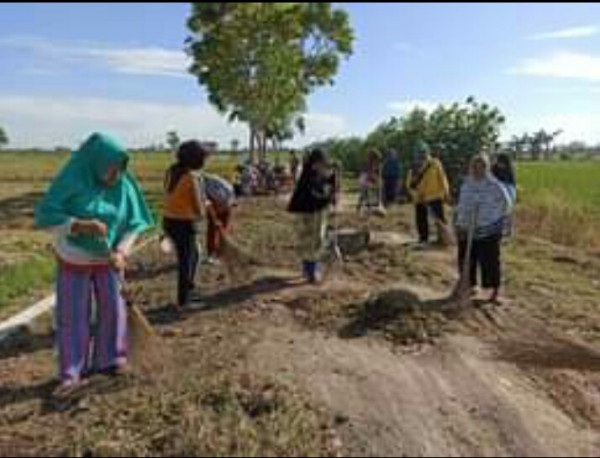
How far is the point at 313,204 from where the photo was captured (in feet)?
36.3

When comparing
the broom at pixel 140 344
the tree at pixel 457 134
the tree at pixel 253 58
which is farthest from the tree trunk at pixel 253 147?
the broom at pixel 140 344

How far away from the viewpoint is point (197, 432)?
5535mm

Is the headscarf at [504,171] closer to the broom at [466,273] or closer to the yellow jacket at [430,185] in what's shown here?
the yellow jacket at [430,185]

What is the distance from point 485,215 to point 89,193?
17.2 ft

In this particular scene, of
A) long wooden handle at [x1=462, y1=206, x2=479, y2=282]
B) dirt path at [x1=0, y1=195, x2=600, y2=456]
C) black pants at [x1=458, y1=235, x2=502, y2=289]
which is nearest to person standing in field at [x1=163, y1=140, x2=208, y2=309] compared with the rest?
dirt path at [x1=0, y1=195, x2=600, y2=456]

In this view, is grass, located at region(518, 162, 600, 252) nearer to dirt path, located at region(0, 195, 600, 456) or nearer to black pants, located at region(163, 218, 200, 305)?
dirt path, located at region(0, 195, 600, 456)

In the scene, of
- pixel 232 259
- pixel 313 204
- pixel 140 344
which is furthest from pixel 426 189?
pixel 140 344

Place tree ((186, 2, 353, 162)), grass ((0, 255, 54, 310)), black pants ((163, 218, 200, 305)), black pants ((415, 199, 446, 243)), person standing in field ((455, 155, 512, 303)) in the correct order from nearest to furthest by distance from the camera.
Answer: black pants ((163, 218, 200, 305))
person standing in field ((455, 155, 512, 303))
grass ((0, 255, 54, 310))
black pants ((415, 199, 446, 243))
tree ((186, 2, 353, 162))

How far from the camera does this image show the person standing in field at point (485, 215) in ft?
35.5

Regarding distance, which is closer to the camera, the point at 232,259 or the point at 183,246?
the point at 183,246

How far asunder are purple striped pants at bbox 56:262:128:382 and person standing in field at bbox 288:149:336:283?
4.09 metres

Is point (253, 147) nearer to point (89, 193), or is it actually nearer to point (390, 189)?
point (390, 189)

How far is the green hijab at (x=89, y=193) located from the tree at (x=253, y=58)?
24.5 metres

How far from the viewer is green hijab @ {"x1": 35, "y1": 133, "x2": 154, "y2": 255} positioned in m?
6.65
